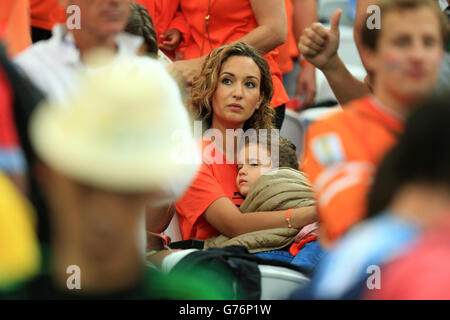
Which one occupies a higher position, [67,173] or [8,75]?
[8,75]

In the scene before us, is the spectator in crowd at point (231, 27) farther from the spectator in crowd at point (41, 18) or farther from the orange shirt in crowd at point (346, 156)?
the orange shirt in crowd at point (346, 156)

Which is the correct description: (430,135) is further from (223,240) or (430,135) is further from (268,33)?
(268,33)

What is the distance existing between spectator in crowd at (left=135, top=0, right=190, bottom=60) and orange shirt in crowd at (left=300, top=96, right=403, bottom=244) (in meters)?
1.33

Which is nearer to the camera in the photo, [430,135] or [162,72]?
[430,135]

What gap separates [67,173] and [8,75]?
323mm

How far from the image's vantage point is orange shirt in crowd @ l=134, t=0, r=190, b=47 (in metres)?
3.03

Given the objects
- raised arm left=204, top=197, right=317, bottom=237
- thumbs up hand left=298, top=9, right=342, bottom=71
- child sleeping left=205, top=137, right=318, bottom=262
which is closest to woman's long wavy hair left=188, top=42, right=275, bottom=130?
child sleeping left=205, top=137, right=318, bottom=262

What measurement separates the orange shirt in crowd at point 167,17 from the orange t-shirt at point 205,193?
0.52 metres

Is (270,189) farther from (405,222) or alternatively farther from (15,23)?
(405,222)

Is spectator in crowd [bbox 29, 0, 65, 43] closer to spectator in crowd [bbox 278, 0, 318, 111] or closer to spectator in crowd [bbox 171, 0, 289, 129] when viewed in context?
spectator in crowd [bbox 171, 0, 289, 129]

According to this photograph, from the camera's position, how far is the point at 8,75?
159 centimetres
